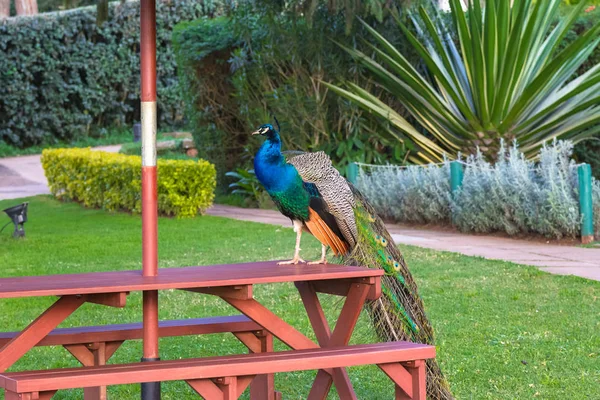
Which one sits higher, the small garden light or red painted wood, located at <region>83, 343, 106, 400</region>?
red painted wood, located at <region>83, 343, 106, 400</region>

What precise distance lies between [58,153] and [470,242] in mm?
8409

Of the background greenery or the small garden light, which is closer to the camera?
the small garden light

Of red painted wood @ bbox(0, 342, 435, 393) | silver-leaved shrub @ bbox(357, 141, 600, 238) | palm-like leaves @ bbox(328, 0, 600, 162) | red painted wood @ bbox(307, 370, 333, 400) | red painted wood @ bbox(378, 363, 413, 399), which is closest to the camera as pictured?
red painted wood @ bbox(0, 342, 435, 393)

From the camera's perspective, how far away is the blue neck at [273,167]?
13.1 ft

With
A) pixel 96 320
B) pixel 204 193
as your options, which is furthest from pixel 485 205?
pixel 96 320

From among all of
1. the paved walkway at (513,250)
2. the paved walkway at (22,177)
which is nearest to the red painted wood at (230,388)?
the paved walkway at (513,250)

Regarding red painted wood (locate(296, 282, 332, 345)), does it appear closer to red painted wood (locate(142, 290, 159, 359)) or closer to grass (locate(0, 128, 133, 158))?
red painted wood (locate(142, 290, 159, 359))

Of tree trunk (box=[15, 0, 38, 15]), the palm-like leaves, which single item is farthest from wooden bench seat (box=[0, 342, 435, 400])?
tree trunk (box=[15, 0, 38, 15])

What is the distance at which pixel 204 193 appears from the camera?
12594 mm

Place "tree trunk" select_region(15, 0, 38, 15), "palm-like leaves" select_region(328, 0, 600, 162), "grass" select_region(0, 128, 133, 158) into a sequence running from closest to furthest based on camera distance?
"palm-like leaves" select_region(328, 0, 600, 162) → "grass" select_region(0, 128, 133, 158) → "tree trunk" select_region(15, 0, 38, 15)

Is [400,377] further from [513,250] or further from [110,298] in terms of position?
[513,250]

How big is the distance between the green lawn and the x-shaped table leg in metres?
0.27

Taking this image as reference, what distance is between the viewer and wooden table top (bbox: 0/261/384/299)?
3447 millimetres

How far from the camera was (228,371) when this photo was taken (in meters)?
3.39
